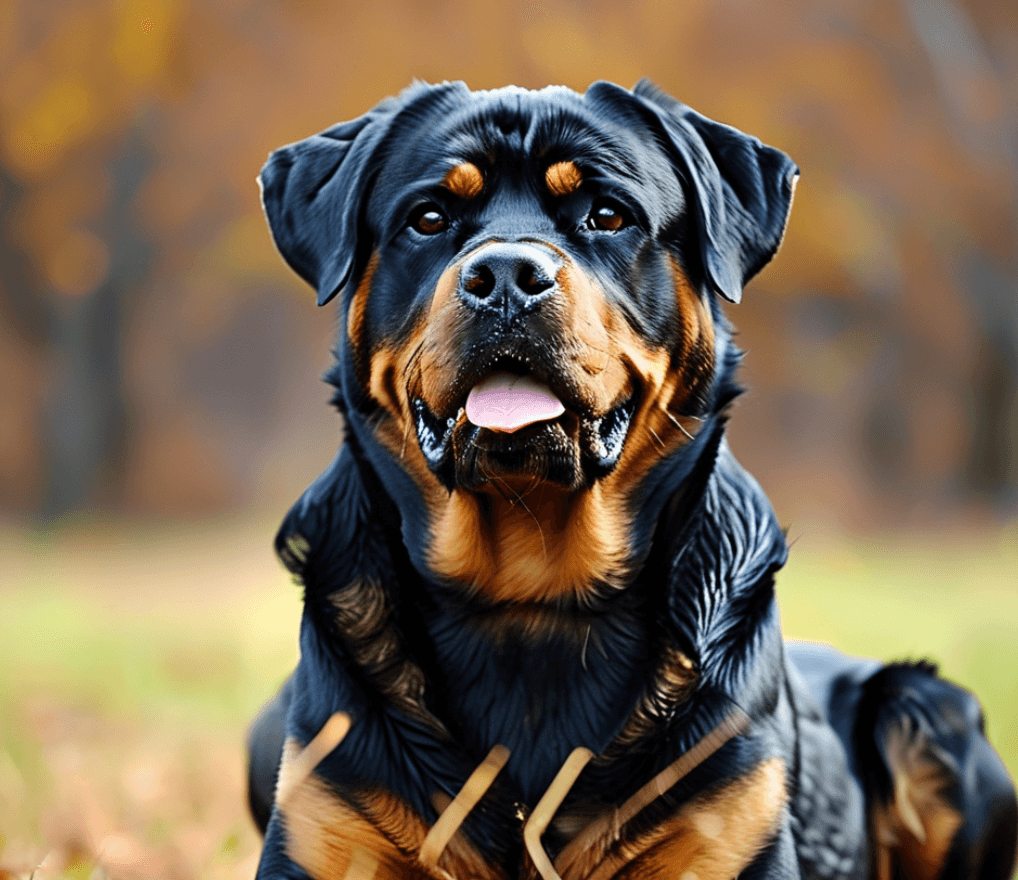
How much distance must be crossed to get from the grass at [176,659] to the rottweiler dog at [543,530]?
747 mm

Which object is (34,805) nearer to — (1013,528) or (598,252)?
(598,252)

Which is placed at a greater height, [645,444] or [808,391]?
[645,444]

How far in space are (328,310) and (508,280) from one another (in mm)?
14631

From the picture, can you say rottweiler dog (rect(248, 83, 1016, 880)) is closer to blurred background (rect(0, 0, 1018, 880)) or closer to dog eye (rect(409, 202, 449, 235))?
dog eye (rect(409, 202, 449, 235))

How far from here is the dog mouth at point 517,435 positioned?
2.50m

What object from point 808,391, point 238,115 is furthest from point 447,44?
point 808,391

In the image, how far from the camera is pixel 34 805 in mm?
3645

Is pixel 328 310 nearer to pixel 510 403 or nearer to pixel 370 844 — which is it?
pixel 510 403

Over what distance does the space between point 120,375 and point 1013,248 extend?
1078 centimetres

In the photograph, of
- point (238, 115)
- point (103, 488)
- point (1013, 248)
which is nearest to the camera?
point (238, 115)

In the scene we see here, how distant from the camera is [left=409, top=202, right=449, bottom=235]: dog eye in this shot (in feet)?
9.21

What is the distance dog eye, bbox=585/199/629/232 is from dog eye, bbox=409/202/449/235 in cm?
32

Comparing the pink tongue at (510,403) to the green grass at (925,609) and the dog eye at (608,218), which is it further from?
the green grass at (925,609)

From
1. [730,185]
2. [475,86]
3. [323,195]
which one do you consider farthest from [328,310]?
[730,185]
